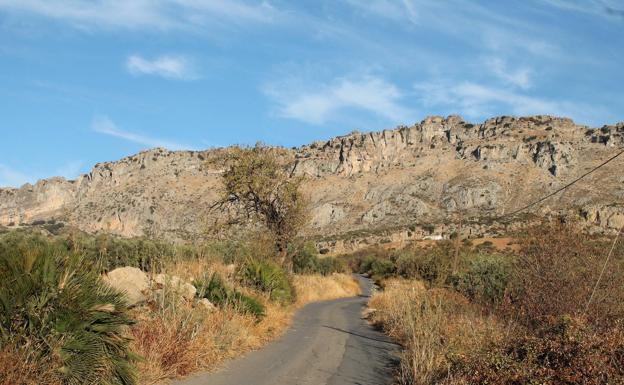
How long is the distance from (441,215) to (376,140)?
51.5 metres

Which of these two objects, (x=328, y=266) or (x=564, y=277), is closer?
(x=564, y=277)

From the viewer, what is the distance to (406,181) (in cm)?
10531

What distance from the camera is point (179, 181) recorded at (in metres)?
117

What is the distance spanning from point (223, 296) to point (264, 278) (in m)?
5.44

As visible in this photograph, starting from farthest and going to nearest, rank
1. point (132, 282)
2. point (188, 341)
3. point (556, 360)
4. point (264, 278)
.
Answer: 1. point (264, 278)
2. point (132, 282)
3. point (188, 341)
4. point (556, 360)

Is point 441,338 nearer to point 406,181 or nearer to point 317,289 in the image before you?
point 317,289

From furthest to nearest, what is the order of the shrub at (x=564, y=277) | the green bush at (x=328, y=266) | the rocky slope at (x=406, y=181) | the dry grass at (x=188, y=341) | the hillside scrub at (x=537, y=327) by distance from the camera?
the rocky slope at (x=406, y=181)
the green bush at (x=328, y=266)
the shrub at (x=564, y=277)
the dry grass at (x=188, y=341)
the hillside scrub at (x=537, y=327)

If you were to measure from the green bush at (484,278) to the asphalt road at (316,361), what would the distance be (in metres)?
4.20

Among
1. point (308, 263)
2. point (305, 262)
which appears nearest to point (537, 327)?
point (305, 262)

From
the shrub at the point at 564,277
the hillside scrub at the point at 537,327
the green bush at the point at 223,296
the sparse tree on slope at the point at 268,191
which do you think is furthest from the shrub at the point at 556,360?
the sparse tree on slope at the point at 268,191

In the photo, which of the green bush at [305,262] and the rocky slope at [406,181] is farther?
the rocky slope at [406,181]

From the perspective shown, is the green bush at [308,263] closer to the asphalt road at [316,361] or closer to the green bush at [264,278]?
the green bush at [264,278]

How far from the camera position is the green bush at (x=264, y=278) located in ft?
61.5

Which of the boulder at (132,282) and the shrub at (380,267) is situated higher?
the boulder at (132,282)
